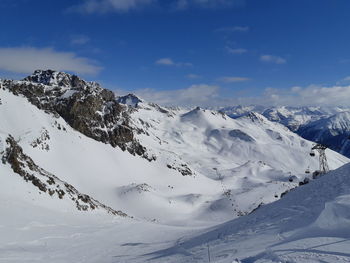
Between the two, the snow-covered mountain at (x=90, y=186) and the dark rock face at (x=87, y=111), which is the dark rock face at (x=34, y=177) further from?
the dark rock face at (x=87, y=111)

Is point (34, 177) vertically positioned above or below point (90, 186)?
below

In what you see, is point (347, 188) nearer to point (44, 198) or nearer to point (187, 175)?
point (44, 198)

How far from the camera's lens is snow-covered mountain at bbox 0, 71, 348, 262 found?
27.8m

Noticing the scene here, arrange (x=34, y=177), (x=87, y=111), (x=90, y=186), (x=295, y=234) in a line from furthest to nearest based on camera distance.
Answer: (x=87, y=111) → (x=90, y=186) → (x=34, y=177) → (x=295, y=234)

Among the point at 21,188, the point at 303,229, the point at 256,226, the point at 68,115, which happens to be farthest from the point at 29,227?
the point at 68,115

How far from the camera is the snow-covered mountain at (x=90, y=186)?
27.8 meters

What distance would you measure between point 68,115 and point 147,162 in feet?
98.3

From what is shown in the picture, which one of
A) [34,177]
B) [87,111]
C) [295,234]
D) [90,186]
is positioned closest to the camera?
[295,234]

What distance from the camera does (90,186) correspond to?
8069 cm

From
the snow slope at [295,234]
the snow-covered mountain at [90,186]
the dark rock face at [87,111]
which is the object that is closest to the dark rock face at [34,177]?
the snow-covered mountain at [90,186]

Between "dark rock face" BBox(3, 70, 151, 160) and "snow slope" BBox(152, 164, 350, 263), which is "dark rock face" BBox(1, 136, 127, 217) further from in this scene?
"dark rock face" BBox(3, 70, 151, 160)

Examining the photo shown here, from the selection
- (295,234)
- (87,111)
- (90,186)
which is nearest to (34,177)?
(295,234)

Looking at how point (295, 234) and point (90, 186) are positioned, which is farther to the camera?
point (90, 186)

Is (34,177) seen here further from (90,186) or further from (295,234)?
(90,186)
